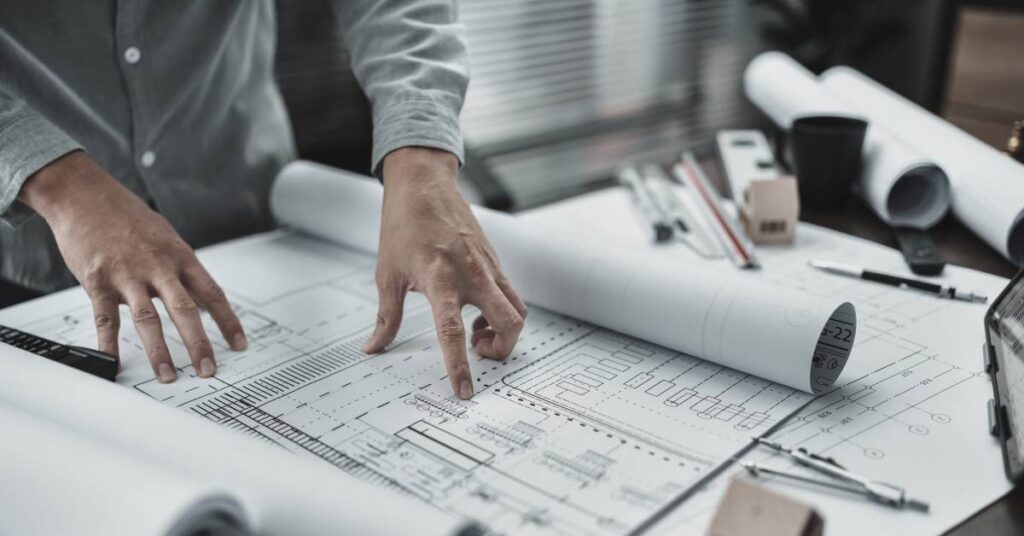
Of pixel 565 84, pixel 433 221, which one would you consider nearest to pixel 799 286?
pixel 433 221

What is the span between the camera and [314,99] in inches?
79.5

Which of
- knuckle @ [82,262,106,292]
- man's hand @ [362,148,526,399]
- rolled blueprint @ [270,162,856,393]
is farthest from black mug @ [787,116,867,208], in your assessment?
knuckle @ [82,262,106,292]

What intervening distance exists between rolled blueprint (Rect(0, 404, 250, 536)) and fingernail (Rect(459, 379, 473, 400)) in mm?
257

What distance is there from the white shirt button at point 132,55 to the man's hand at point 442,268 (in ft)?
1.26

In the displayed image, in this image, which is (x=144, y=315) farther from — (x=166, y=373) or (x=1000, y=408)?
(x=1000, y=408)

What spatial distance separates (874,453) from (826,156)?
25.4 inches

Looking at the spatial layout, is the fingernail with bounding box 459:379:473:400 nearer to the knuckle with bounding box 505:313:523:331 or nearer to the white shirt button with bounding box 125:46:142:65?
the knuckle with bounding box 505:313:523:331

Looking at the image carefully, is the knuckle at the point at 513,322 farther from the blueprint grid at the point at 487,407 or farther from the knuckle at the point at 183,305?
the knuckle at the point at 183,305

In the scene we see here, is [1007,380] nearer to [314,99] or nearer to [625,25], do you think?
[314,99]

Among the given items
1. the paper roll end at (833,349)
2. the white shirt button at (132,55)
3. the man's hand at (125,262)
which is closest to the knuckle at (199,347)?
the man's hand at (125,262)

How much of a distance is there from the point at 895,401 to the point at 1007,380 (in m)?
0.09

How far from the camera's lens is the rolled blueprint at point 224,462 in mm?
572

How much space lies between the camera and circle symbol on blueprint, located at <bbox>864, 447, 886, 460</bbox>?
70 cm

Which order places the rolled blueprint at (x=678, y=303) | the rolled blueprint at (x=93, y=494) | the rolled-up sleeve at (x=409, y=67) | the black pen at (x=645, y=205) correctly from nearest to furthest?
the rolled blueprint at (x=93, y=494) < the rolled blueprint at (x=678, y=303) < the rolled-up sleeve at (x=409, y=67) < the black pen at (x=645, y=205)
